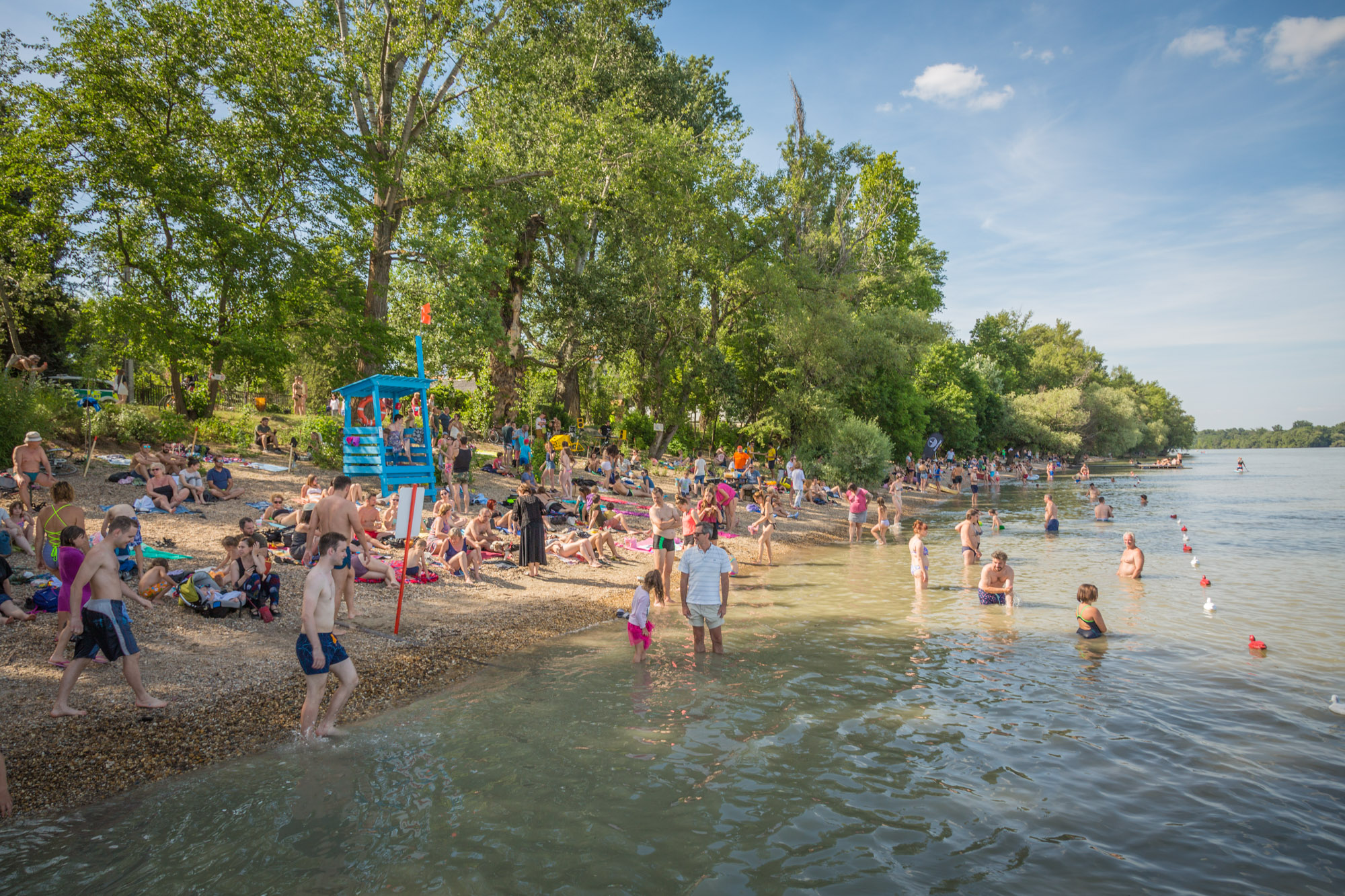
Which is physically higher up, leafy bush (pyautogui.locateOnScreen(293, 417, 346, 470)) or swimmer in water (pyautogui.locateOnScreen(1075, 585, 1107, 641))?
leafy bush (pyautogui.locateOnScreen(293, 417, 346, 470))

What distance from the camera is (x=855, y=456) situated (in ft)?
104

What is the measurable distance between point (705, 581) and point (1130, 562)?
11786 millimetres

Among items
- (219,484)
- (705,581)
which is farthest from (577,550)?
(219,484)

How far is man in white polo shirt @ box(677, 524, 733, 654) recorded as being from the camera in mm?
8844

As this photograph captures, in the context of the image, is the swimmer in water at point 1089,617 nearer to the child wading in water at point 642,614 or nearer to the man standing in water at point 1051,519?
the child wading in water at point 642,614

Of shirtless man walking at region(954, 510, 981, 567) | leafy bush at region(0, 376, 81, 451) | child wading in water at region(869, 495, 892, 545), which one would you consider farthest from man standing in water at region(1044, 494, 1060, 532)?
leafy bush at region(0, 376, 81, 451)

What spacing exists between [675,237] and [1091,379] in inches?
3042

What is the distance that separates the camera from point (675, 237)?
29.9 meters

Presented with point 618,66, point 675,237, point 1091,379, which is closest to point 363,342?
point 675,237

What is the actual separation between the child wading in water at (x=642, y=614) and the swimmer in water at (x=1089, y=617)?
6.60 metres

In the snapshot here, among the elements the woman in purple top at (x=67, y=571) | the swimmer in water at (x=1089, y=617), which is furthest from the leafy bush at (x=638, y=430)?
the woman in purple top at (x=67, y=571)

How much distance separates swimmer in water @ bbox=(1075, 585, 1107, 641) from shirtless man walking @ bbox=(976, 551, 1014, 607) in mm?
1796

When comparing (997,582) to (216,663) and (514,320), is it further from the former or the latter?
(514,320)

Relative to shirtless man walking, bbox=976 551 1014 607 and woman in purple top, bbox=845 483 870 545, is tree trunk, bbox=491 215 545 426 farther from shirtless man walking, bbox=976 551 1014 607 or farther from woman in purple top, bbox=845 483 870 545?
shirtless man walking, bbox=976 551 1014 607
